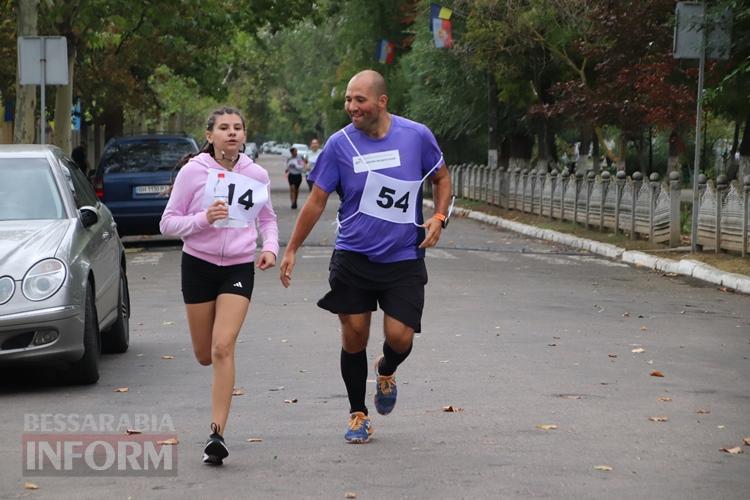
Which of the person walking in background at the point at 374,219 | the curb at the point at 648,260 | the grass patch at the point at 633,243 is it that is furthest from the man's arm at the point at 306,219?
the grass patch at the point at 633,243

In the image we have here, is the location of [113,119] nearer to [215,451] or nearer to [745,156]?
[745,156]

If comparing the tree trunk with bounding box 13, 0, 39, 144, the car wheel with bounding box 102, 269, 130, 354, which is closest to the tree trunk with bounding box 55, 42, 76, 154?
the tree trunk with bounding box 13, 0, 39, 144

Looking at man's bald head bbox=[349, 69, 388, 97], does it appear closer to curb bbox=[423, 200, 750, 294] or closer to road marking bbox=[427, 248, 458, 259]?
curb bbox=[423, 200, 750, 294]

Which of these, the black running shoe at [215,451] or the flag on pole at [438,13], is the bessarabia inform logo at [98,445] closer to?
the black running shoe at [215,451]

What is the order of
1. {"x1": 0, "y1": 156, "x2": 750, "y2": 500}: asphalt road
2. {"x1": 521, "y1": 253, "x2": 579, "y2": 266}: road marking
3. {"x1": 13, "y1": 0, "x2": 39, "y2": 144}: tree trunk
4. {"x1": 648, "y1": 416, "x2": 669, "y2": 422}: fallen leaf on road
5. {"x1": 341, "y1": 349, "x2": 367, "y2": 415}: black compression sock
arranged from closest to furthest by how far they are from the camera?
{"x1": 0, "y1": 156, "x2": 750, "y2": 500}: asphalt road
{"x1": 341, "y1": 349, "x2": 367, "y2": 415}: black compression sock
{"x1": 648, "y1": 416, "x2": 669, "y2": 422}: fallen leaf on road
{"x1": 521, "y1": 253, "x2": 579, "y2": 266}: road marking
{"x1": 13, "y1": 0, "x2": 39, "y2": 144}: tree trunk

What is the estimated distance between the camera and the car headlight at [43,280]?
31.0 ft

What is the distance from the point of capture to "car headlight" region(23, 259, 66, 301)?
945 centimetres

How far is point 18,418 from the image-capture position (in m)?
8.58

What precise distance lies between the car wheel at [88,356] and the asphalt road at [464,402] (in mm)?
99

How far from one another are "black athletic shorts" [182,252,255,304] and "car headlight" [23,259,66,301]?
7.10 feet

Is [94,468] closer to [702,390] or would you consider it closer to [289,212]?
[702,390]

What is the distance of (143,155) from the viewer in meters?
24.8

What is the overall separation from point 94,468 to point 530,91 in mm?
33560

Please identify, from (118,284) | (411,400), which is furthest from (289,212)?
(411,400)
